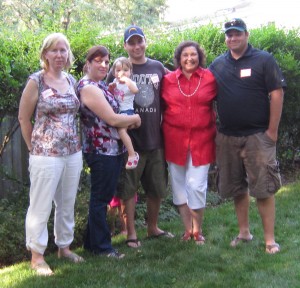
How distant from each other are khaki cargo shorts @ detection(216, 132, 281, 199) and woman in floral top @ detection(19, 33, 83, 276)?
4.80 ft

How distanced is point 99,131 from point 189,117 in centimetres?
92

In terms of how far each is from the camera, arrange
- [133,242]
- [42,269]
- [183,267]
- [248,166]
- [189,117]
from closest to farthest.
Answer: [42,269], [183,267], [248,166], [189,117], [133,242]

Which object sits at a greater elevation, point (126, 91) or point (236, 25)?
point (236, 25)

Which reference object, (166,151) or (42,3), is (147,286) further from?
(42,3)

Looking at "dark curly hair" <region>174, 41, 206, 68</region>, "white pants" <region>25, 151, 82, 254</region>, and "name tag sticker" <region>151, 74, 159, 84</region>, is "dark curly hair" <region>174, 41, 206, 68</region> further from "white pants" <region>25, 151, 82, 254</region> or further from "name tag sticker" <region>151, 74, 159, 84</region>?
"white pants" <region>25, 151, 82, 254</region>

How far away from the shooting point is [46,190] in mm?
4195

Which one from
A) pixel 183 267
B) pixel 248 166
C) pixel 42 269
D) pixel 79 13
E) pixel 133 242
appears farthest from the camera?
pixel 79 13

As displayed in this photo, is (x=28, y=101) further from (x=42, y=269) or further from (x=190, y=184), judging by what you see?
(x=190, y=184)

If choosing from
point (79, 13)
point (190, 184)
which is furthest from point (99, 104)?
point (79, 13)

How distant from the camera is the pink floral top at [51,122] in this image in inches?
163

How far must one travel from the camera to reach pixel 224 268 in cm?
451

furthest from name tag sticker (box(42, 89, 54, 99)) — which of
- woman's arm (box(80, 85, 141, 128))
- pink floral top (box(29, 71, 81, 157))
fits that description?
woman's arm (box(80, 85, 141, 128))

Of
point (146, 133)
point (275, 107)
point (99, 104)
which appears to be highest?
point (99, 104)

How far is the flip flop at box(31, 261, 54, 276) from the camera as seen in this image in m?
4.33
